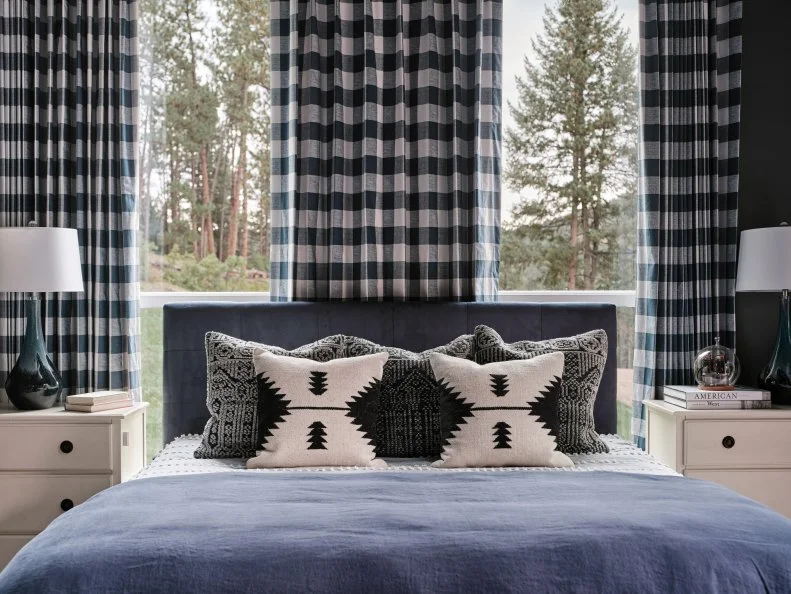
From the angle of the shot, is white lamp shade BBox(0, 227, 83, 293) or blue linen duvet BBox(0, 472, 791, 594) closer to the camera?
blue linen duvet BBox(0, 472, 791, 594)

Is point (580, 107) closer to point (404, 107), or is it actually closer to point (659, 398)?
point (404, 107)

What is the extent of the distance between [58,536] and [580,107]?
2.83 metres

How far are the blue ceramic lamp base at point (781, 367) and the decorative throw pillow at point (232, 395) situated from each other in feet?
6.16

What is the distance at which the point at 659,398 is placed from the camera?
3.31m

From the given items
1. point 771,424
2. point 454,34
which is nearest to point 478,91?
point 454,34

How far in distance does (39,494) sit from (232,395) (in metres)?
0.97

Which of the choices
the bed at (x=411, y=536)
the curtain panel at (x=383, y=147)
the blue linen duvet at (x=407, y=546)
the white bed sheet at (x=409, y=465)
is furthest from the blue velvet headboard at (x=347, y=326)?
the blue linen duvet at (x=407, y=546)

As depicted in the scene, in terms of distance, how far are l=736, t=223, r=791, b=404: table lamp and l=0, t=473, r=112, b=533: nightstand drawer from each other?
2.75 m

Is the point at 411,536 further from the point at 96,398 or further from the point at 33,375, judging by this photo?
the point at 33,375

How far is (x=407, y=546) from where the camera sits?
1568 millimetres

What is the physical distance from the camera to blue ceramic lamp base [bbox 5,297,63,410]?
289 cm

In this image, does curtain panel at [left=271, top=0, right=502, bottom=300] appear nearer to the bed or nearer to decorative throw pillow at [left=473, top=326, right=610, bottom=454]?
decorative throw pillow at [left=473, top=326, right=610, bottom=454]

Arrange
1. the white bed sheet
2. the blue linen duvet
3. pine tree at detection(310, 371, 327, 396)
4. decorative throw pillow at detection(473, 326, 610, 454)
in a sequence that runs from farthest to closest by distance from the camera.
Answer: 1. decorative throw pillow at detection(473, 326, 610, 454)
2. pine tree at detection(310, 371, 327, 396)
3. the white bed sheet
4. the blue linen duvet

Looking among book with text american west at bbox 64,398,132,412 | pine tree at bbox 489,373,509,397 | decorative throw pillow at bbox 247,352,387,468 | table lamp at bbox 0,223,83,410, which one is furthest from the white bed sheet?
table lamp at bbox 0,223,83,410
